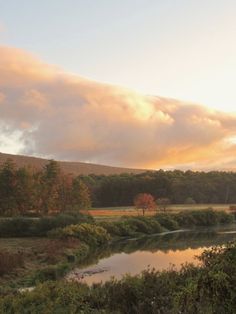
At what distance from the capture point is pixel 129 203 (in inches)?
4269

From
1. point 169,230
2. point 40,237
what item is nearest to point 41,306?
point 40,237

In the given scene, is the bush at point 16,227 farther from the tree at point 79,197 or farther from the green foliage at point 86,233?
the tree at point 79,197

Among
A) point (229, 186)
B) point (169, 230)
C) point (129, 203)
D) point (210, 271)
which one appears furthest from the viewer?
point (229, 186)

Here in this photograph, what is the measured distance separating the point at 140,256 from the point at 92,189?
69.6 metres

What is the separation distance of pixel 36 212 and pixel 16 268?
3957 cm

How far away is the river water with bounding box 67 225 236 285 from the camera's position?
31.1 m

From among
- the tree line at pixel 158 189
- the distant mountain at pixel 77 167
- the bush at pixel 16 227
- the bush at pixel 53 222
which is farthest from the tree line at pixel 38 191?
the distant mountain at pixel 77 167

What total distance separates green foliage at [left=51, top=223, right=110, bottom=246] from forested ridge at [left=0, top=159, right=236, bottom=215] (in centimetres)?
1804

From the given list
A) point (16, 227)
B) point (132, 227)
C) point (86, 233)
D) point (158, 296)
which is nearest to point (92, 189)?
point (132, 227)

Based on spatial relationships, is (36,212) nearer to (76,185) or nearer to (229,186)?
(76,185)

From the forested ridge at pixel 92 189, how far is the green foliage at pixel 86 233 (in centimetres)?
1804

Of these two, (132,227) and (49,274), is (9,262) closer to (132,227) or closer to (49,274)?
(49,274)

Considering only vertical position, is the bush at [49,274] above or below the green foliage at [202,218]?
below

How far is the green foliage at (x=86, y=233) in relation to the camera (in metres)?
48.3
